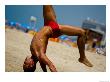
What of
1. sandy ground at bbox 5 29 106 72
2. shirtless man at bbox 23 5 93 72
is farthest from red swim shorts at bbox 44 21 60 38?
sandy ground at bbox 5 29 106 72

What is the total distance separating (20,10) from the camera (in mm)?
3332

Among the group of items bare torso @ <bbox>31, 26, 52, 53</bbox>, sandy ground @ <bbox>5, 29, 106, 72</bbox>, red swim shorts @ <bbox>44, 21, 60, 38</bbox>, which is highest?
red swim shorts @ <bbox>44, 21, 60, 38</bbox>

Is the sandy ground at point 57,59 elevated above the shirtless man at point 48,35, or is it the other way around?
the shirtless man at point 48,35

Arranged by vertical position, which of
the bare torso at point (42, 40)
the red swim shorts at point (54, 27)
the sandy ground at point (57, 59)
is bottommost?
the sandy ground at point (57, 59)

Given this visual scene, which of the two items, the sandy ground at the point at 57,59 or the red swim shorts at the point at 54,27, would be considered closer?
the red swim shorts at the point at 54,27

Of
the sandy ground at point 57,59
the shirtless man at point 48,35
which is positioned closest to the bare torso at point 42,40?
the shirtless man at point 48,35

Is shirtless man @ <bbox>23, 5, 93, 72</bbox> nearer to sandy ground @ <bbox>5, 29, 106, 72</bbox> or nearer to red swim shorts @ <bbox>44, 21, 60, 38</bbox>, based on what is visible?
red swim shorts @ <bbox>44, 21, 60, 38</bbox>

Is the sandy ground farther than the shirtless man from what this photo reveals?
Yes

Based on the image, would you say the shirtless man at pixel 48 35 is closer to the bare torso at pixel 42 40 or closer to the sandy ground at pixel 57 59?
the bare torso at pixel 42 40
